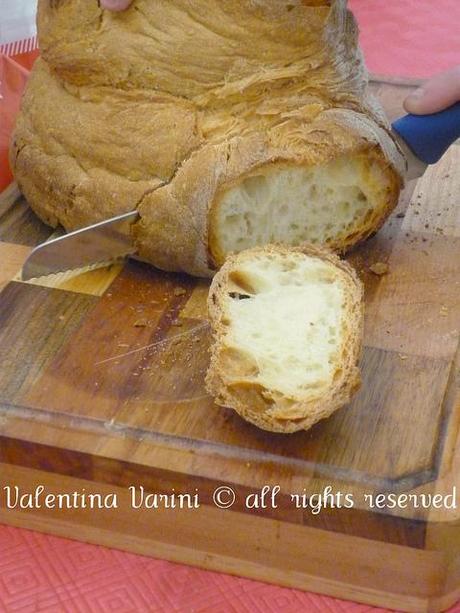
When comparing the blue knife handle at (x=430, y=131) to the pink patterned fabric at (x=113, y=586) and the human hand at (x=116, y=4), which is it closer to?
the human hand at (x=116, y=4)

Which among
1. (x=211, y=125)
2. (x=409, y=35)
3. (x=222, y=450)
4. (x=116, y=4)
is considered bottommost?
(x=409, y=35)

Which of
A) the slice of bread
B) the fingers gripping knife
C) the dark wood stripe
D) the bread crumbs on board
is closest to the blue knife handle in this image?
the fingers gripping knife

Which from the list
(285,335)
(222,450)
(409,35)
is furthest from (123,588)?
(409,35)

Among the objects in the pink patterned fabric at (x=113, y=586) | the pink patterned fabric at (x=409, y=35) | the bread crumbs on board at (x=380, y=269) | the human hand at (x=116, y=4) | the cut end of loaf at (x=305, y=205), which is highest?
the human hand at (x=116, y=4)

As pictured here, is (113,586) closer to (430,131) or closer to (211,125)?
(211,125)

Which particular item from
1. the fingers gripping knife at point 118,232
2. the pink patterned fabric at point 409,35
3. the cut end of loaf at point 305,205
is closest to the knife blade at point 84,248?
the fingers gripping knife at point 118,232

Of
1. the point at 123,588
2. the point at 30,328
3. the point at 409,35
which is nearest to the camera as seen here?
the point at 123,588

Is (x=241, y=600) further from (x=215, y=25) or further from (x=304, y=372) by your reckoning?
(x=215, y=25)
